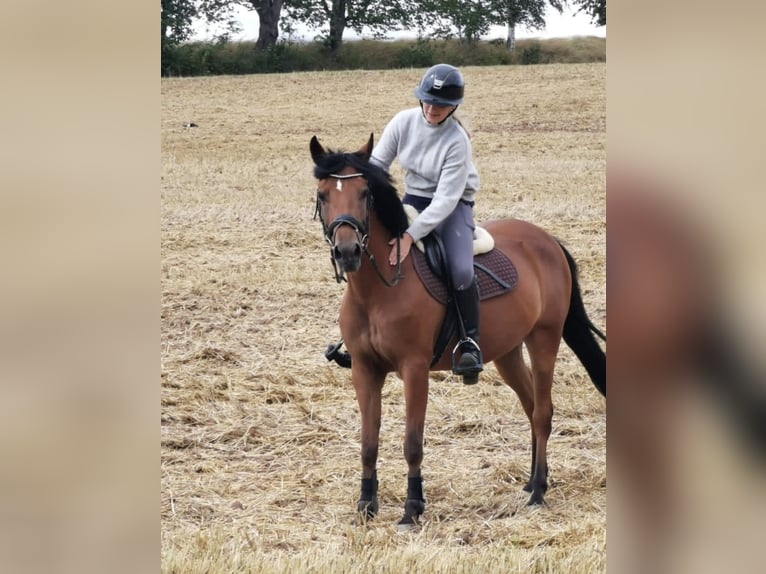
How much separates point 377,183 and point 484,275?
3.39 feet

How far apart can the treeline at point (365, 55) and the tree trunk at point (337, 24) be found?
0.25 m

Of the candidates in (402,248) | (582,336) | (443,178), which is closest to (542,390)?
(582,336)

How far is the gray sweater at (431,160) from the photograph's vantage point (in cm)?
523

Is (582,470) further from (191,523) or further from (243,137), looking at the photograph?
(243,137)

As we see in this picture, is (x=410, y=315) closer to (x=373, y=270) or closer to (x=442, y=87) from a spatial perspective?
(x=373, y=270)

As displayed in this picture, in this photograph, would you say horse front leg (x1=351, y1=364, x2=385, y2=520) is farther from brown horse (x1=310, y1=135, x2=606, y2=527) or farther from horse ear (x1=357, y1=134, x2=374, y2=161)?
horse ear (x1=357, y1=134, x2=374, y2=161)

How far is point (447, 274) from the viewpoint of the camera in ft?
17.7

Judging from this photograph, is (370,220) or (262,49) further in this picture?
(262,49)

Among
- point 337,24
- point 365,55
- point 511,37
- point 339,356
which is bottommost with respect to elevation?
point 339,356

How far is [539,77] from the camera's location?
110 ft

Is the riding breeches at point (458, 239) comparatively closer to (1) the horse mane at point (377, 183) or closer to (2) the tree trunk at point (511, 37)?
(1) the horse mane at point (377, 183)
